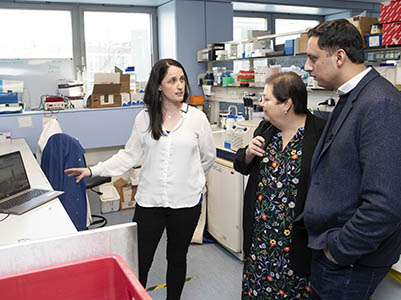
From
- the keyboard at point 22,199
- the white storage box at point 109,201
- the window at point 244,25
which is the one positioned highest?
the window at point 244,25

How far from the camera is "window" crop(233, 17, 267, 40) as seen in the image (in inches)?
229

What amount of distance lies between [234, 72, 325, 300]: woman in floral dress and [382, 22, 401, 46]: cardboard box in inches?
48.6

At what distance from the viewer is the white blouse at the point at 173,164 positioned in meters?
2.05

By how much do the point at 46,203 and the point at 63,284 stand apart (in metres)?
1.24

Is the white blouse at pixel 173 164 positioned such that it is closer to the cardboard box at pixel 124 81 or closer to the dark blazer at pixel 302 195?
the dark blazer at pixel 302 195

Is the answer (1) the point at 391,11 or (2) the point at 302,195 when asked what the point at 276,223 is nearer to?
(2) the point at 302,195

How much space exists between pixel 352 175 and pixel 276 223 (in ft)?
1.58

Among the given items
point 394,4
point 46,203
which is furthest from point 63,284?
point 394,4

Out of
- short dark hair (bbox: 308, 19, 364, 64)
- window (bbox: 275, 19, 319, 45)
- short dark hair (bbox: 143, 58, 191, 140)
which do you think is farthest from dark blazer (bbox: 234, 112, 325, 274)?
window (bbox: 275, 19, 319, 45)

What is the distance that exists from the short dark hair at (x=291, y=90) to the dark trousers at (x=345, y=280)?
2.00 ft

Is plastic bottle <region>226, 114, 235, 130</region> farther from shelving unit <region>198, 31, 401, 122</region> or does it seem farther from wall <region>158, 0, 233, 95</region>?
wall <region>158, 0, 233, 95</region>

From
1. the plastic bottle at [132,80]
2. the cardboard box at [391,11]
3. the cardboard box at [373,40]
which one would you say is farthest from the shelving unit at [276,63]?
the plastic bottle at [132,80]

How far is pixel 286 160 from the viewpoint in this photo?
164cm

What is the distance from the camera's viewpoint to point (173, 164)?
6.73ft
